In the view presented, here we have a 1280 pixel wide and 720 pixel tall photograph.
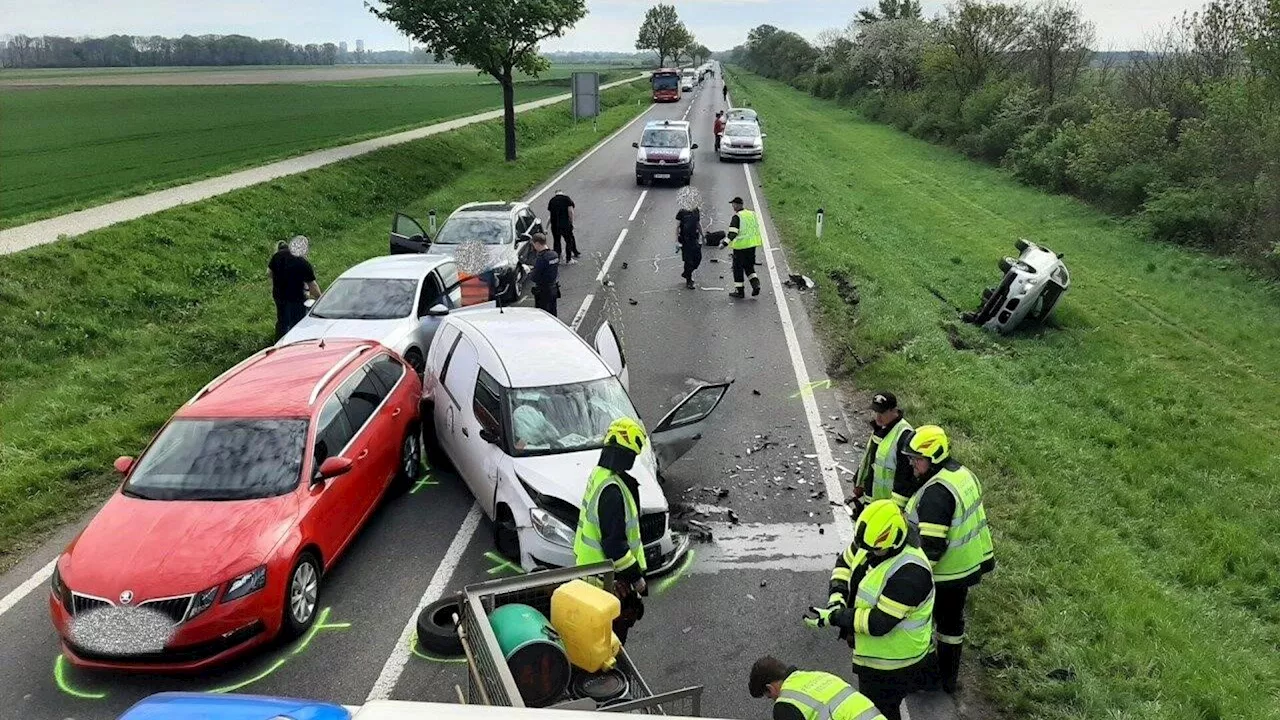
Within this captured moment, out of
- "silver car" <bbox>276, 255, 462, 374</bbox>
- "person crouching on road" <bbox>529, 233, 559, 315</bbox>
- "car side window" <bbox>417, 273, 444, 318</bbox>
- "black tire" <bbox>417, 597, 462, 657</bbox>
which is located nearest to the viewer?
"black tire" <bbox>417, 597, 462, 657</bbox>

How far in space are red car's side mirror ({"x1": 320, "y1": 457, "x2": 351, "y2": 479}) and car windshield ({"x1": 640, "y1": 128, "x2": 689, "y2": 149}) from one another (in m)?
22.0

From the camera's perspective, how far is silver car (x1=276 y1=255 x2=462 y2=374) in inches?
412

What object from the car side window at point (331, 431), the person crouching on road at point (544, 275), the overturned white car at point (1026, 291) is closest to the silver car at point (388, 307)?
the person crouching on road at point (544, 275)

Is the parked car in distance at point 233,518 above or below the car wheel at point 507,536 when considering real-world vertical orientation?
above

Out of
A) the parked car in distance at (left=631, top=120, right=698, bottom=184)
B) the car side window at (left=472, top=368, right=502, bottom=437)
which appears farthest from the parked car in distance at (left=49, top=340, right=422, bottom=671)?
the parked car in distance at (left=631, top=120, right=698, bottom=184)

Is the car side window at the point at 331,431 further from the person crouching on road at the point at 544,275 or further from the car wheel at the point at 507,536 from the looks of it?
the person crouching on road at the point at 544,275

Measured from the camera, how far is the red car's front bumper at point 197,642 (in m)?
5.56

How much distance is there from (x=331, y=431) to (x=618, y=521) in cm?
309

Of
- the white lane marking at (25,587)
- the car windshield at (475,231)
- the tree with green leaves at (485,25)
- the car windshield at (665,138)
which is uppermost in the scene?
the tree with green leaves at (485,25)

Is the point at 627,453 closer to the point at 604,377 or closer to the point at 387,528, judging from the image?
the point at 604,377

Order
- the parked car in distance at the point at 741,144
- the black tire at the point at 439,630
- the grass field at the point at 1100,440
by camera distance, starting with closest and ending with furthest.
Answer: the black tire at the point at 439,630
the grass field at the point at 1100,440
the parked car in distance at the point at 741,144

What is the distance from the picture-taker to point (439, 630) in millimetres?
5730

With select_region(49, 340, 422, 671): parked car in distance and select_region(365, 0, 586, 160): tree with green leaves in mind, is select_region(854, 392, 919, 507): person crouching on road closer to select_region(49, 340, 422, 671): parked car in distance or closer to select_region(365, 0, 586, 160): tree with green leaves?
select_region(49, 340, 422, 671): parked car in distance

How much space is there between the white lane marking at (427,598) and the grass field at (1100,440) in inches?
155
